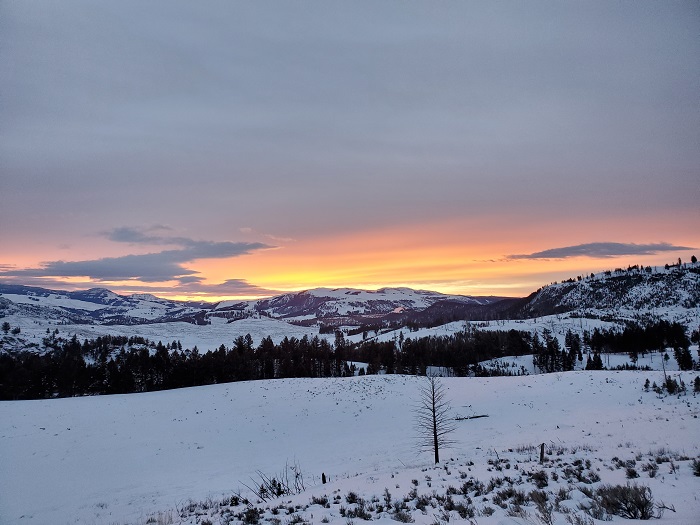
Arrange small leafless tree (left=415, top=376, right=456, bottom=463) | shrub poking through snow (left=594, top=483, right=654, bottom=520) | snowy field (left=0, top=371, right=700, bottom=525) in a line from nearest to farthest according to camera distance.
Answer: shrub poking through snow (left=594, top=483, right=654, bottom=520)
snowy field (left=0, top=371, right=700, bottom=525)
small leafless tree (left=415, top=376, right=456, bottom=463)

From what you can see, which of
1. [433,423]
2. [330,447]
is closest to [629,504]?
[433,423]

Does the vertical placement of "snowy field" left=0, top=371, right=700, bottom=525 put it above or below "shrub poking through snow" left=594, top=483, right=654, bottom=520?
below

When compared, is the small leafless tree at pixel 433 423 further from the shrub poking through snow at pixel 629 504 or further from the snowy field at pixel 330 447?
the shrub poking through snow at pixel 629 504

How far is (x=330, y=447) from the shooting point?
36.8 m

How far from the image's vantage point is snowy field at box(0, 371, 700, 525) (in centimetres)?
1310

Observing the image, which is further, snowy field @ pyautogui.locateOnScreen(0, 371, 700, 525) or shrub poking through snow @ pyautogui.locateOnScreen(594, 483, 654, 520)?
snowy field @ pyautogui.locateOnScreen(0, 371, 700, 525)

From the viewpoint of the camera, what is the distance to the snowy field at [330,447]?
1310 cm

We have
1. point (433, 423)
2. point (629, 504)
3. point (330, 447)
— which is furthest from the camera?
point (330, 447)

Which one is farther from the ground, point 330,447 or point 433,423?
point 433,423

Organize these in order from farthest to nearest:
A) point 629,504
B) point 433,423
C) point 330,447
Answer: point 330,447 → point 433,423 → point 629,504

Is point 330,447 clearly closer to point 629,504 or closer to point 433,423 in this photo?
point 433,423

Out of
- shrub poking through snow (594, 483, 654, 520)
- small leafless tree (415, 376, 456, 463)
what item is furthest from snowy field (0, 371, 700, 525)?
small leafless tree (415, 376, 456, 463)

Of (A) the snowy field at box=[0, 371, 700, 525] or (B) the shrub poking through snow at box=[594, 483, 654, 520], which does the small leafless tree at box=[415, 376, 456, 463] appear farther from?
(B) the shrub poking through snow at box=[594, 483, 654, 520]

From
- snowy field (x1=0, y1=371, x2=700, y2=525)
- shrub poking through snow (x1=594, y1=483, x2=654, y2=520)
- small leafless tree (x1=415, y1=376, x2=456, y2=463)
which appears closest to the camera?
shrub poking through snow (x1=594, y1=483, x2=654, y2=520)
